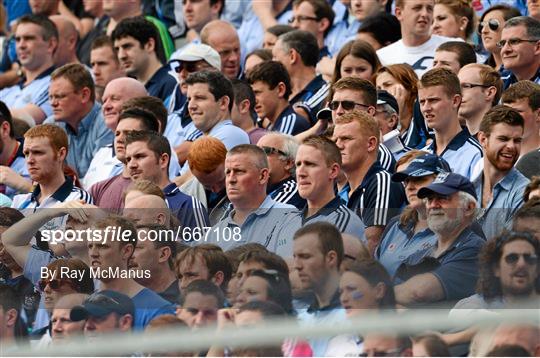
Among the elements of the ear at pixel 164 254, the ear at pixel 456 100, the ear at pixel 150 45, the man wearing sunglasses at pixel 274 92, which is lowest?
the ear at pixel 164 254

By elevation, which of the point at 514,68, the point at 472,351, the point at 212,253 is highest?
the point at 514,68

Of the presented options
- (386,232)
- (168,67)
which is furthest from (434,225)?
(168,67)

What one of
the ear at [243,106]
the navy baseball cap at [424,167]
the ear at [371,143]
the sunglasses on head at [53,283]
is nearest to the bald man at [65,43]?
the ear at [243,106]

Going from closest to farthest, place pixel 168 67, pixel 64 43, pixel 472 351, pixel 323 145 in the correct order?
pixel 472 351
pixel 323 145
pixel 168 67
pixel 64 43

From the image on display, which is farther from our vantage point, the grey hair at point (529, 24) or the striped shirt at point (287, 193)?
the grey hair at point (529, 24)

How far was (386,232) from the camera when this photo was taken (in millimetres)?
7562

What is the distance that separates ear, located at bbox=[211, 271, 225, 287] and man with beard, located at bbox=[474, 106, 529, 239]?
155 centimetres

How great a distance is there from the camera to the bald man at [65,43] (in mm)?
13562

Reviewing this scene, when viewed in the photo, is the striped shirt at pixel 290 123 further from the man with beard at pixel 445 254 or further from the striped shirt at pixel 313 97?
the man with beard at pixel 445 254

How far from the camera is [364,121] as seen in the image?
895 cm

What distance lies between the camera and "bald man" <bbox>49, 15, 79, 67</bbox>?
13.6 metres

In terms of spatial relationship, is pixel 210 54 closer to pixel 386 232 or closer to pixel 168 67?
pixel 168 67

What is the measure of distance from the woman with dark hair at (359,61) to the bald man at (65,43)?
3569 mm

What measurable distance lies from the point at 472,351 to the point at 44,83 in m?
7.18
